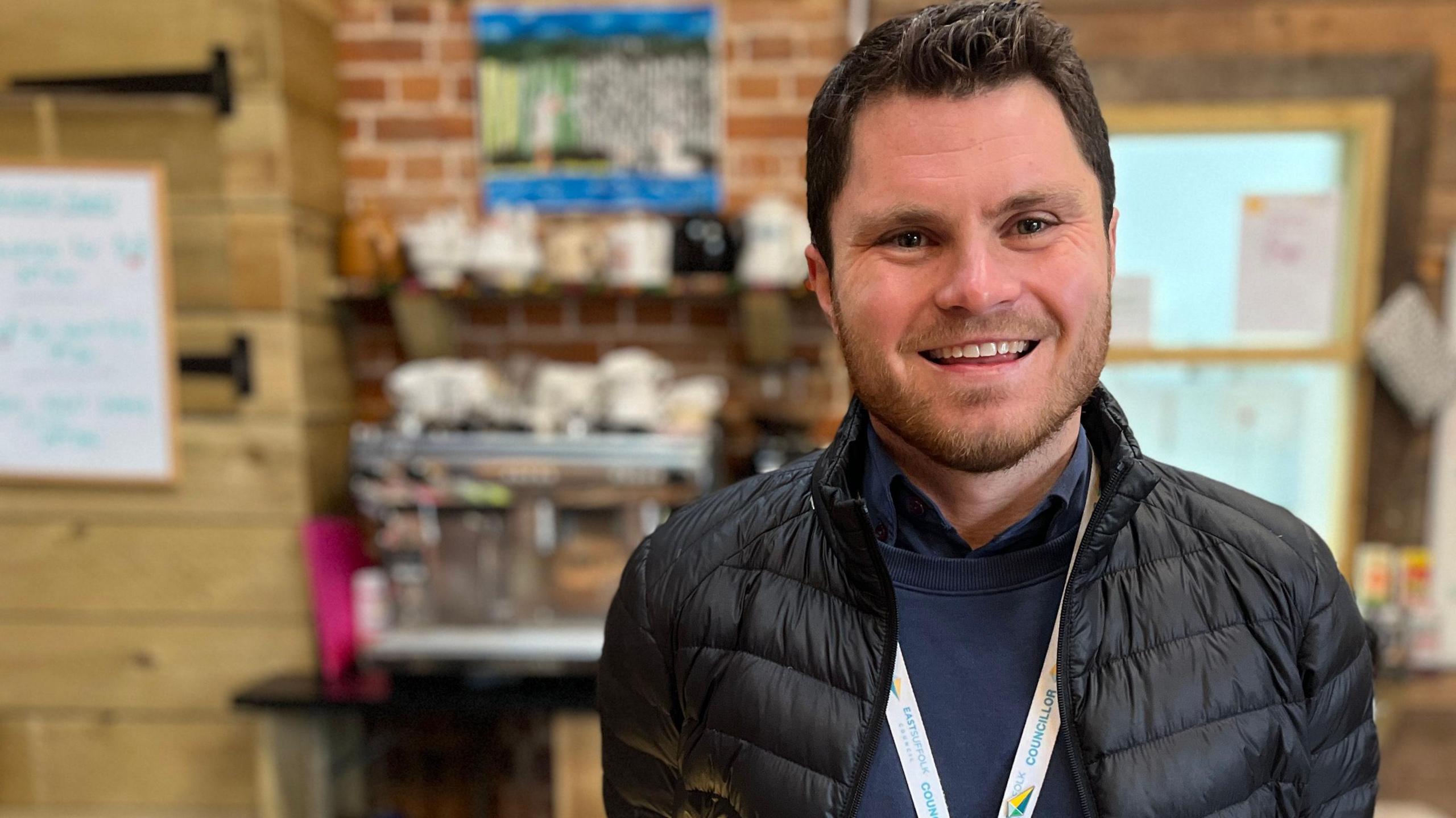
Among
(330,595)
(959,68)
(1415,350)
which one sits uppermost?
(959,68)

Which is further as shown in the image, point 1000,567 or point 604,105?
point 604,105

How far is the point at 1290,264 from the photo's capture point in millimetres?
2273

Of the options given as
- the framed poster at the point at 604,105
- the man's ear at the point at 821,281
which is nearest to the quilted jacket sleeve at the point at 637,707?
the man's ear at the point at 821,281

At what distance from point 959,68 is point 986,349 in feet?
0.84

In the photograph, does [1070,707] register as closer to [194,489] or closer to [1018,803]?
[1018,803]

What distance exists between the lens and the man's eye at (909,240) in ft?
2.80

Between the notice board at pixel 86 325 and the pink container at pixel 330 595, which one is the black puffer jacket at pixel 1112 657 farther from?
the notice board at pixel 86 325

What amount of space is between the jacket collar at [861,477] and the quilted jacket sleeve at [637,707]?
24 centimetres

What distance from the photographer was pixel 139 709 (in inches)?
90.9

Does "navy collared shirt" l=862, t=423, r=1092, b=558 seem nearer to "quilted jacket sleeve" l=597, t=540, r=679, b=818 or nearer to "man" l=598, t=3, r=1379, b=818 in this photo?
"man" l=598, t=3, r=1379, b=818

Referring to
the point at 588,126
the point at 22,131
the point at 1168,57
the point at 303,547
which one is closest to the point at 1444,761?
the point at 1168,57

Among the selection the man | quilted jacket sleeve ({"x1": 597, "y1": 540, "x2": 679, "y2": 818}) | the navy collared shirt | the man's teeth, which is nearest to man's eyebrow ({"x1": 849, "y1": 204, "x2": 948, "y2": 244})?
the man

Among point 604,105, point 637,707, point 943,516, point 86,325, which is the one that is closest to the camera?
point 943,516

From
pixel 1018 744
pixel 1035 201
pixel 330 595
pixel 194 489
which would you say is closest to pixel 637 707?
pixel 1018 744
